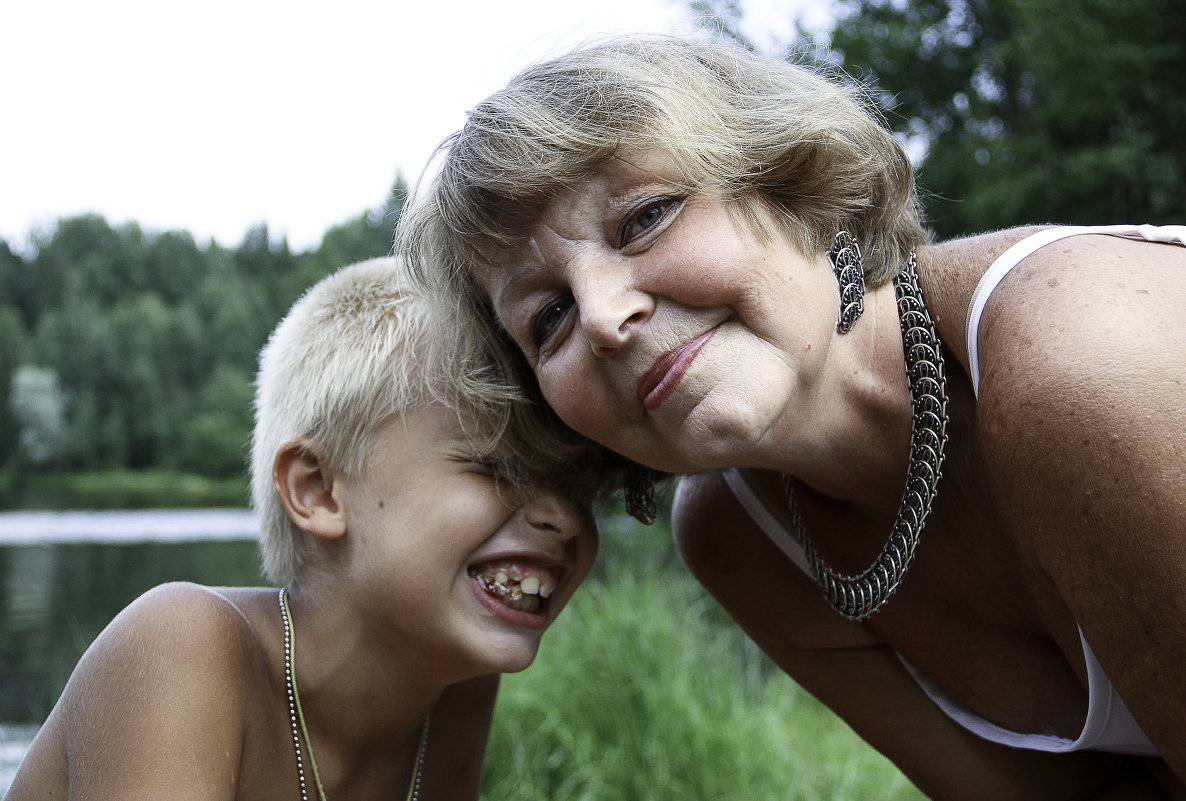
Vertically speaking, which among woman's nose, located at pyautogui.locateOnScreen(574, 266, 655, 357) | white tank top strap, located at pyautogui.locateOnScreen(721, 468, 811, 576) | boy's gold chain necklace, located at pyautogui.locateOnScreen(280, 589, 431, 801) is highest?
woman's nose, located at pyautogui.locateOnScreen(574, 266, 655, 357)

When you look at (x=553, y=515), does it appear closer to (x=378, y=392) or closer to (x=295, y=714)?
(x=378, y=392)

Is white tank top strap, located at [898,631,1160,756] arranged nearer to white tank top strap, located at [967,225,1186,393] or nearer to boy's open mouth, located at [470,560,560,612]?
white tank top strap, located at [967,225,1186,393]

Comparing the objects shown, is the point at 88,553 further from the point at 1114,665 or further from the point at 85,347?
the point at 1114,665

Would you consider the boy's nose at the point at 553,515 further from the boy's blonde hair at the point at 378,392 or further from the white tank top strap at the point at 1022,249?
the white tank top strap at the point at 1022,249

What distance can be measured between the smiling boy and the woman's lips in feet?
1.37

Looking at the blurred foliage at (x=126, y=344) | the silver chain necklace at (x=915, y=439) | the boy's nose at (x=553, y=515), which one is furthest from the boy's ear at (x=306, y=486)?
the blurred foliage at (x=126, y=344)

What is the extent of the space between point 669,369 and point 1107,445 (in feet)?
2.03

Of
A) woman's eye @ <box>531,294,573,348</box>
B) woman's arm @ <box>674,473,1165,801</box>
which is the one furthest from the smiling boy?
woman's arm @ <box>674,473,1165,801</box>

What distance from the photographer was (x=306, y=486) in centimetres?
205

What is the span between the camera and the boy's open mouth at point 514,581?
1.93m

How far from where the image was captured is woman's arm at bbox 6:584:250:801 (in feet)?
5.32

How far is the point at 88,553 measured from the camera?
21.3 ft

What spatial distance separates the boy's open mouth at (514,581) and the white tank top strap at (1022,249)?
90cm

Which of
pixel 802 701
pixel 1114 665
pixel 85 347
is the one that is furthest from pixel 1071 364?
pixel 85 347
